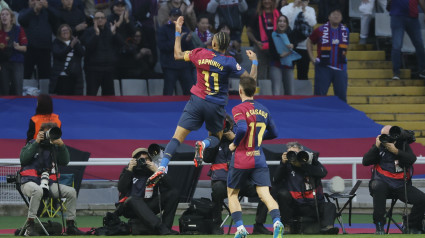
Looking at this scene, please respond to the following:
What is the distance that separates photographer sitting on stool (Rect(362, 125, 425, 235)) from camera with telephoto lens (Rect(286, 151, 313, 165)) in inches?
31.4

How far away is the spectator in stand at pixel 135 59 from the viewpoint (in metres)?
21.4

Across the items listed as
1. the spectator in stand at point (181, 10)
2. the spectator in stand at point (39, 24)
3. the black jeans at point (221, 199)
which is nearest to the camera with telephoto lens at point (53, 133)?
the black jeans at point (221, 199)

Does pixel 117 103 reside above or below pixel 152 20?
below

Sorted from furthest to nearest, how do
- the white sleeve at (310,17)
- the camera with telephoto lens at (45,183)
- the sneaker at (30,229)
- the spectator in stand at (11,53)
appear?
the white sleeve at (310,17), the spectator in stand at (11,53), the camera with telephoto lens at (45,183), the sneaker at (30,229)

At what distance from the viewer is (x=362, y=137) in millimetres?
21000

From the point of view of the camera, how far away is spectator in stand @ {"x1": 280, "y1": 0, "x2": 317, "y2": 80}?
74.5 feet

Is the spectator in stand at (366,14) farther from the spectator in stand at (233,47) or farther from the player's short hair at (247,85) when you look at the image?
the player's short hair at (247,85)

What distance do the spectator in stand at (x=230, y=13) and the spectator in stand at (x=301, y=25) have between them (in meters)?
1.16

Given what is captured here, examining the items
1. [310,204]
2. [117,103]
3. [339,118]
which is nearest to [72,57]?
[117,103]

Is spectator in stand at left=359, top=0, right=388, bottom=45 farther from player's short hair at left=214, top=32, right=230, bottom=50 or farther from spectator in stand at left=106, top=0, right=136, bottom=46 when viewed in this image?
player's short hair at left=214, top=32, right=230, bottom=50

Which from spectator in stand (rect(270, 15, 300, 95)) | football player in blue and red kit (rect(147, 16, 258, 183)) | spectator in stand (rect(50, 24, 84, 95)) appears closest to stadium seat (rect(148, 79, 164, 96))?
spectator in stand (rect(50, 24, 84, 95))

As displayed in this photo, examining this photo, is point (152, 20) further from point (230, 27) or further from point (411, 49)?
point (411, 49)

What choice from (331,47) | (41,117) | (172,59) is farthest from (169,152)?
(331,47)

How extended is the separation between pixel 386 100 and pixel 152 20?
5.64m
